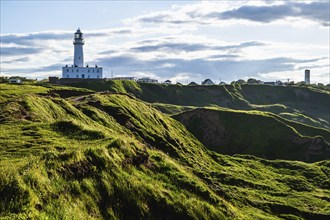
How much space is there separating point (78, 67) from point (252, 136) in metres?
85.3

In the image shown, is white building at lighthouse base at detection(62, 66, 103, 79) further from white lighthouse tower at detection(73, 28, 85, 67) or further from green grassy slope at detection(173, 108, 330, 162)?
green grassy slope at detection(173, 108, 330, 162)

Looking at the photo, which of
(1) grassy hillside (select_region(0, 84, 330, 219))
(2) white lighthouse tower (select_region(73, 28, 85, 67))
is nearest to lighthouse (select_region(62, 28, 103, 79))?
(2) white lighthouse tower (select_region(73, 28, 85, 67))

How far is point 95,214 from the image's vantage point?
104 ft

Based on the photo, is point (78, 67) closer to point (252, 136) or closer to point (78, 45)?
point (78, 45)

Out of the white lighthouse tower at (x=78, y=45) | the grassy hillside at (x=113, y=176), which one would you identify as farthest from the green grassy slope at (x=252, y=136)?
the white lighthouse tower at (x=78, y=45)

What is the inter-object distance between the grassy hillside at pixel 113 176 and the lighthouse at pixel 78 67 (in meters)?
89.5

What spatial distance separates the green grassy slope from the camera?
106438 millimetres

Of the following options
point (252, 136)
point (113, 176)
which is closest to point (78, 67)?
point (252, 136)

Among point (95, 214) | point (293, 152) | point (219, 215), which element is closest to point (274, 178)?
point (293, 152)

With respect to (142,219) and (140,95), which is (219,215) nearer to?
(142,219)

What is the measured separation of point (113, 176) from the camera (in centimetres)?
3697

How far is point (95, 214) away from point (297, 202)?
44.4m

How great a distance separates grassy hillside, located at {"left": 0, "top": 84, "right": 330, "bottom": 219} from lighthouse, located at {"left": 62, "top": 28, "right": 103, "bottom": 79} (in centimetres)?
8949

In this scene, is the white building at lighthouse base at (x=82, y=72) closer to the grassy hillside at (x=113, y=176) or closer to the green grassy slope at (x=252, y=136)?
the green grassy slope at (x=252, y=136)
